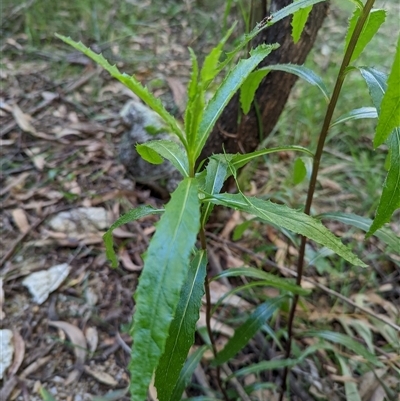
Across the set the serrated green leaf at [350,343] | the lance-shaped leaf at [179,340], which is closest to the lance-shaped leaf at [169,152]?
the lance-shaped leaf at [179,340]

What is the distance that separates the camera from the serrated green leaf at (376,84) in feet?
2.82

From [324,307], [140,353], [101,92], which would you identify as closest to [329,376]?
[324,307]

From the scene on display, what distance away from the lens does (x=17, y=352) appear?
1.54m

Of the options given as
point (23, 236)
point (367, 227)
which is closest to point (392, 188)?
point (367, 227)

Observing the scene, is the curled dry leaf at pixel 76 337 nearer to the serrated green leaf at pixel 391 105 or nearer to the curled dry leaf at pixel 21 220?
the curled dry leaf at pixel 21 220

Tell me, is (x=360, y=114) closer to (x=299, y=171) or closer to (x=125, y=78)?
(x=299, y=171)

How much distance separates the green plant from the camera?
2.04 feet

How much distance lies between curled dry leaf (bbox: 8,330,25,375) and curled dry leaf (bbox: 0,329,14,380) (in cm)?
1

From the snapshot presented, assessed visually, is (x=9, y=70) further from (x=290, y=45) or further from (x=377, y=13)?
(x=377, y=13)

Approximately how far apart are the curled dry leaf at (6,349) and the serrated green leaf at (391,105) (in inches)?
55.6

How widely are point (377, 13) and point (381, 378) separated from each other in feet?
3.91

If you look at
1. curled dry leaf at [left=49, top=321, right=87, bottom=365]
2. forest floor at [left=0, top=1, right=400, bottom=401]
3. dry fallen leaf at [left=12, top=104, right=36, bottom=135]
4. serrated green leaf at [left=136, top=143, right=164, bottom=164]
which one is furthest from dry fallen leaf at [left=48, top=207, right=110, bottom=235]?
serrated green leaf at [left=136, top=143, right=164, bottom=164]

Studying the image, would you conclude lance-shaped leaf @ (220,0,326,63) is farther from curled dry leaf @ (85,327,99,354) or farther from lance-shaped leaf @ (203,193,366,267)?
curled dry leaf @ (85,327,99,354)

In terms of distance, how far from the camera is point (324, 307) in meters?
1.78
